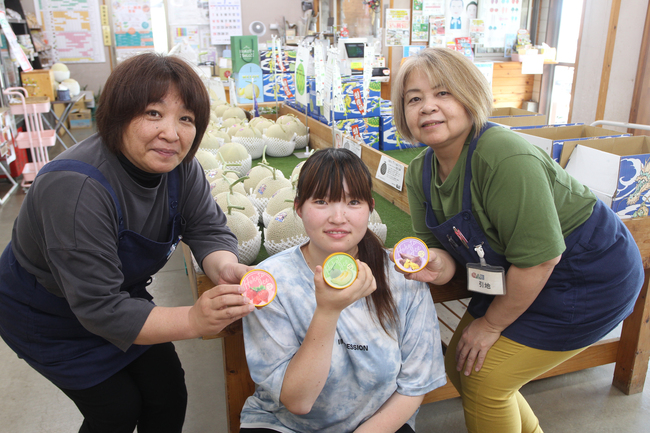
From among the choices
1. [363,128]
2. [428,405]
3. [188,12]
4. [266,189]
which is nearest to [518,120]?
[363,128]

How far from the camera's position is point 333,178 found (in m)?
1.15

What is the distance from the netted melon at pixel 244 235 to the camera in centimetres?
170

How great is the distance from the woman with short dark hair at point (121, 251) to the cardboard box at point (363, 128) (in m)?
1.91

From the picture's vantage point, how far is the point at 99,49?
990cm

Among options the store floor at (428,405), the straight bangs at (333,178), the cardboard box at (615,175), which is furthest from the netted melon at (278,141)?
the straight bangs at (333,178)

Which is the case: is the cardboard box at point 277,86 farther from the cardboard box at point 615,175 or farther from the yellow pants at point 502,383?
the yellow pants at point 502,383

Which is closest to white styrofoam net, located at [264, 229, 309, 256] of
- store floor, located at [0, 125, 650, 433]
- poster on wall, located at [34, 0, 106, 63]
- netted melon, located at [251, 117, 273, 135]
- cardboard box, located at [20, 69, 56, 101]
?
store floor, located at [0, 125, 650, 433]

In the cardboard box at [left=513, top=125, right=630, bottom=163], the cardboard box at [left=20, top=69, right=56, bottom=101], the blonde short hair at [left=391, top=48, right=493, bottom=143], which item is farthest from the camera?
the cardboard box at [left=20, top=69, right=56, bottom=101]

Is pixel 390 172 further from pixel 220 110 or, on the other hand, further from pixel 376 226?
pixel 220 110

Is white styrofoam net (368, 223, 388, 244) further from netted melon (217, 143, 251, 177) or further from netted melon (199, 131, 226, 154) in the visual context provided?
netted melon (199, 131, 226, 154)

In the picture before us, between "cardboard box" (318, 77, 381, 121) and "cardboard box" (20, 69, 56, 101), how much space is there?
4896 mm

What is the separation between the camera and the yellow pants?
1.36 m

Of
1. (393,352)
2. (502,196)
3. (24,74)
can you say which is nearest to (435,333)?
(393,352)

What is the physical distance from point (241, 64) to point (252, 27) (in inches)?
219
